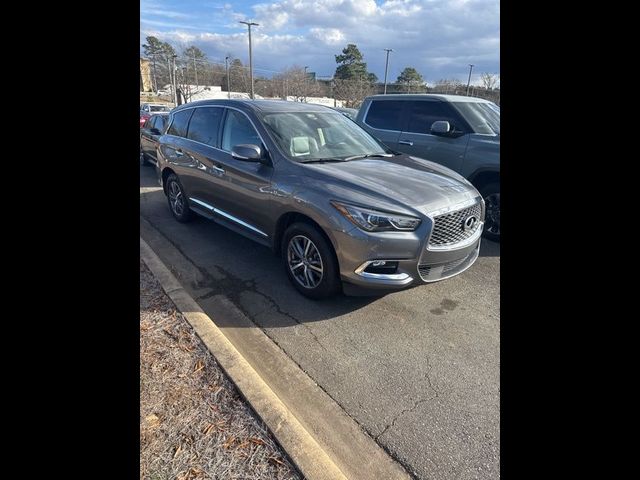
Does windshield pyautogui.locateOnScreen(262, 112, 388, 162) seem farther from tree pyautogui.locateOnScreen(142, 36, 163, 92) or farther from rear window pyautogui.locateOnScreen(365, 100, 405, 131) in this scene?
tree pyautogui.locateOnScreen(142, 36, 163, 92)

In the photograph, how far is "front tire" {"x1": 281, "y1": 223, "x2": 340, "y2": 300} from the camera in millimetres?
3316

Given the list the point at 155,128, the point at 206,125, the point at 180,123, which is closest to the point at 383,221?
the point at 206,125

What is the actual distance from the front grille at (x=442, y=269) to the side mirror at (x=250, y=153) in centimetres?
188

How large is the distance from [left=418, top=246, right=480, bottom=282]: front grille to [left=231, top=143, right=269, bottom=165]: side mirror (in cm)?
188

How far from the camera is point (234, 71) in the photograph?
5309cm

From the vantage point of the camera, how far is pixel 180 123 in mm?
5703

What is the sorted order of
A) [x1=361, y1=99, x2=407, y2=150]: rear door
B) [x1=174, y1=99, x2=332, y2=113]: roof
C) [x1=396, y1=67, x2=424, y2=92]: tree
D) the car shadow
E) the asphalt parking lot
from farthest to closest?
[x1=396, y1=67, x2=424, y2=92]: tree, the car shadow, [x1=361, y1=99, x2=407, y2=150]: rear door, [x1=174, y1=99, x2=332, y2=113]: roof, the asphalt parking lot

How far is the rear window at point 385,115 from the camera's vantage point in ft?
21.4

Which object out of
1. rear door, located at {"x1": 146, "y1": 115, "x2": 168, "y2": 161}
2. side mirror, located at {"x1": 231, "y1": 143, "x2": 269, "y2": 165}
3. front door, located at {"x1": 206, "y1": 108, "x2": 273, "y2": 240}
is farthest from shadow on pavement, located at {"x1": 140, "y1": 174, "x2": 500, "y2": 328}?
rear door, located at {"x1": 146, "y1": 115, "x2": 168, "y2": 161}

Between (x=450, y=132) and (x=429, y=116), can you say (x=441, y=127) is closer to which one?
(x=450, y=132)

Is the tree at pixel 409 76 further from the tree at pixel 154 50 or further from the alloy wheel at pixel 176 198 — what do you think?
the alloy wheel at pixel 176 198

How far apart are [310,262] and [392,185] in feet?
3.36

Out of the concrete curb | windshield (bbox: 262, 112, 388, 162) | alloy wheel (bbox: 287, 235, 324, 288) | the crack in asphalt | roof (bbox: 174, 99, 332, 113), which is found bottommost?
the crack in asphalt
